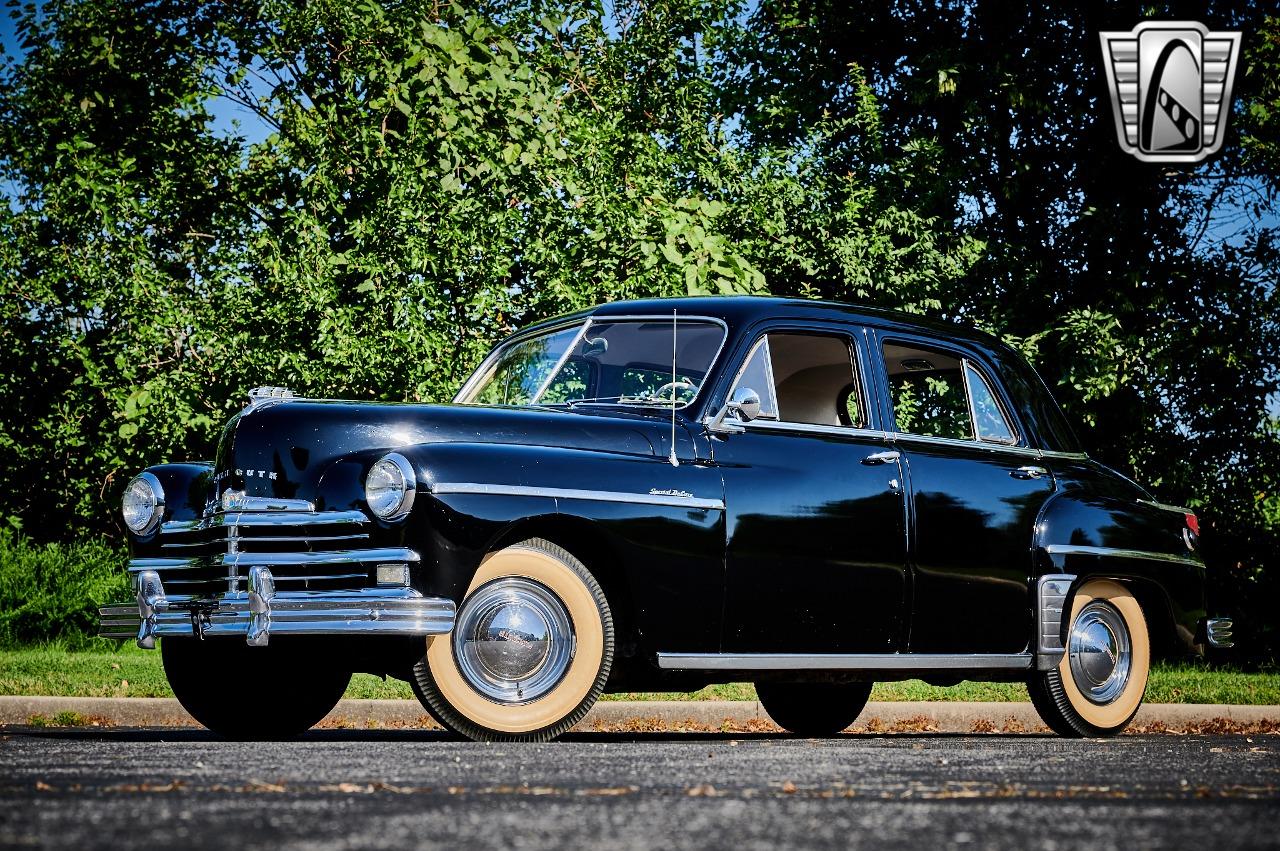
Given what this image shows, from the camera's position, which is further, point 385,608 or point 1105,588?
point 1105,588

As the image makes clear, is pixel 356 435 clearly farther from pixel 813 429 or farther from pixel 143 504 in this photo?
pixel 813 429

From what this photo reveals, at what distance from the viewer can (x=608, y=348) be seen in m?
7.94

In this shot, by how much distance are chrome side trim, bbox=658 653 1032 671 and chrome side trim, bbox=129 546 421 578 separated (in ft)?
4.14

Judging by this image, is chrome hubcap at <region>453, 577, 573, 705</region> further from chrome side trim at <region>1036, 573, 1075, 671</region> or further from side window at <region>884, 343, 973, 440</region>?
chrome side trim at <region>1036, 573, 1075, 671</region>

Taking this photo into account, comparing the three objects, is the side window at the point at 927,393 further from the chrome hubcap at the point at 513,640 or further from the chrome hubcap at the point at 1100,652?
the chrome hubcap at the point at 513,640

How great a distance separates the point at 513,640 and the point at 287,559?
959 mm

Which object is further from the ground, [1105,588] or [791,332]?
[791,332]

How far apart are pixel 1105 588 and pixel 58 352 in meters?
12.0

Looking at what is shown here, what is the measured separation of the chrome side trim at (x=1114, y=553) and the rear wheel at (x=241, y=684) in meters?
3.59

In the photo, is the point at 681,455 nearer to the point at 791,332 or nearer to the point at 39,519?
the point at 791,332

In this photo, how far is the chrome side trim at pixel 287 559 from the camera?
21.1 ft

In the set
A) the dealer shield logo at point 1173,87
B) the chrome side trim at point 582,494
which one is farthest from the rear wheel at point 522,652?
the dealer shield logo at point 1173,87

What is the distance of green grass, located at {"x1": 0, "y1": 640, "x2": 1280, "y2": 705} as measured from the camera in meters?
10.8

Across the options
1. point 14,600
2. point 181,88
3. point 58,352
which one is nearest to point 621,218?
point 181,88
